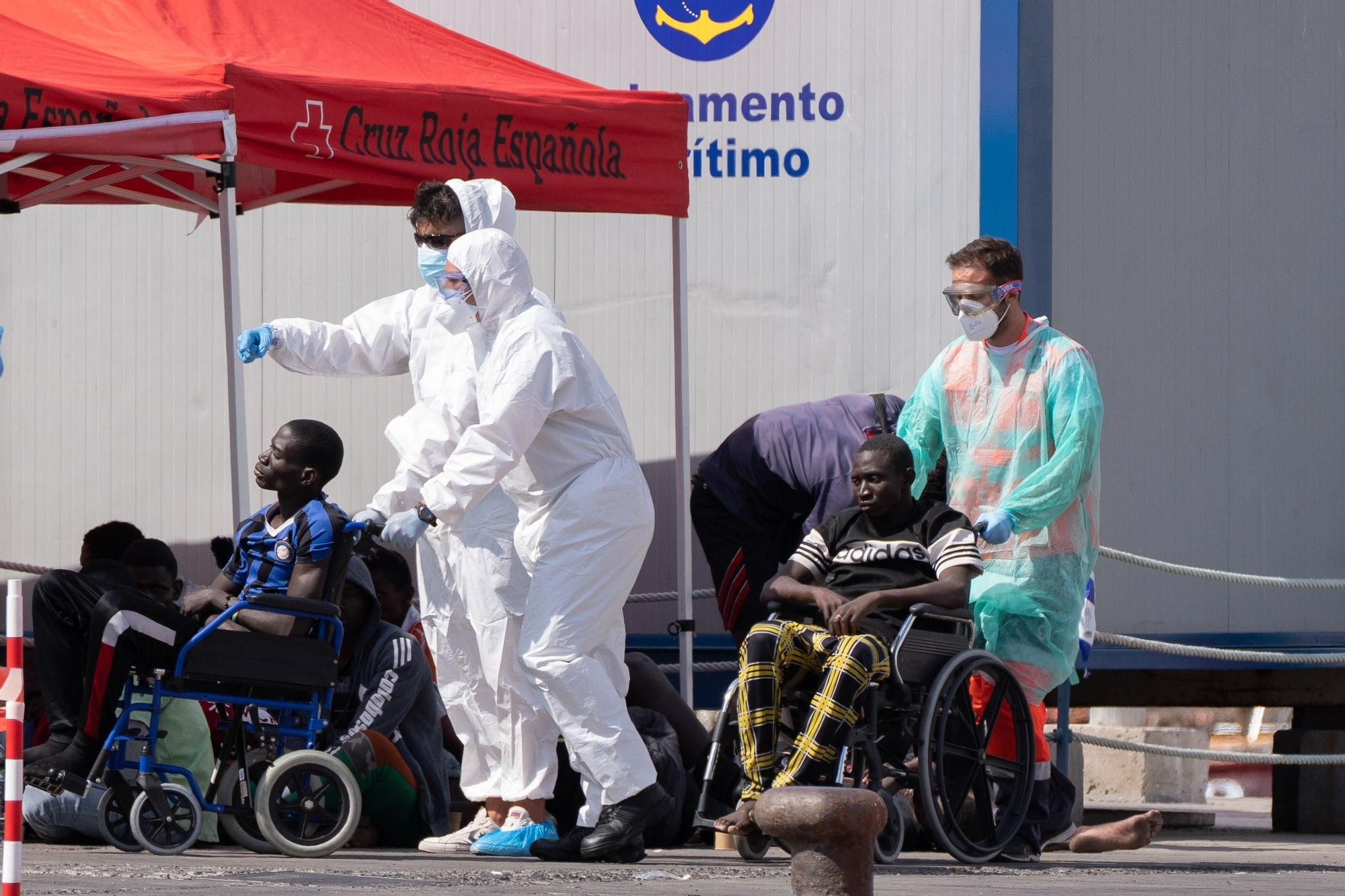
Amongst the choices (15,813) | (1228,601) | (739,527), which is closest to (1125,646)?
(1228,601)

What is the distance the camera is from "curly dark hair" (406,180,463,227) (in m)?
6.60

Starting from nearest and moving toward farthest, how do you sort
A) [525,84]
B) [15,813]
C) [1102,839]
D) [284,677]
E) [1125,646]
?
[15,813] < [284,677] < [1102,839] < [525,84] < [1125,646]

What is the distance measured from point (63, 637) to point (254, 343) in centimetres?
108

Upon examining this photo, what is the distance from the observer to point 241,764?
19.6ft

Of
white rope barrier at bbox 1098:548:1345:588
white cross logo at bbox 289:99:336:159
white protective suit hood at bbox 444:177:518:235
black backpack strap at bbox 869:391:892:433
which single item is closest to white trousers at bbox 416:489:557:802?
white protective suit hood at bbox 444:177:518:235

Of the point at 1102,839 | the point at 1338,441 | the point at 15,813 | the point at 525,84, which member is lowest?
the point at 1102,839

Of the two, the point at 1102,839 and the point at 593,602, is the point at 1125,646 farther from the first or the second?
the point at 593,602

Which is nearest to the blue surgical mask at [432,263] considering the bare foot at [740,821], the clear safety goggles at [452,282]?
the clear safety goggles at [452,282]

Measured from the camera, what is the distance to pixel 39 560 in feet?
30.6

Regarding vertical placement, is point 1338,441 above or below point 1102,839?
above

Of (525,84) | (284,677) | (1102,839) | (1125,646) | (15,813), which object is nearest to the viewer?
(15,813)

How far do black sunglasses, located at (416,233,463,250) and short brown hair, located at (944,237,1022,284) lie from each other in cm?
154

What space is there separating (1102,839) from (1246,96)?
392 cm

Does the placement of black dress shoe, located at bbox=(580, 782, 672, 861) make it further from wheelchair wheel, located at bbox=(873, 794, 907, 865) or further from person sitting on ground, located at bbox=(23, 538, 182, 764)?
person sitting on ground, located at bbox=(23, 538, 182, 764)
